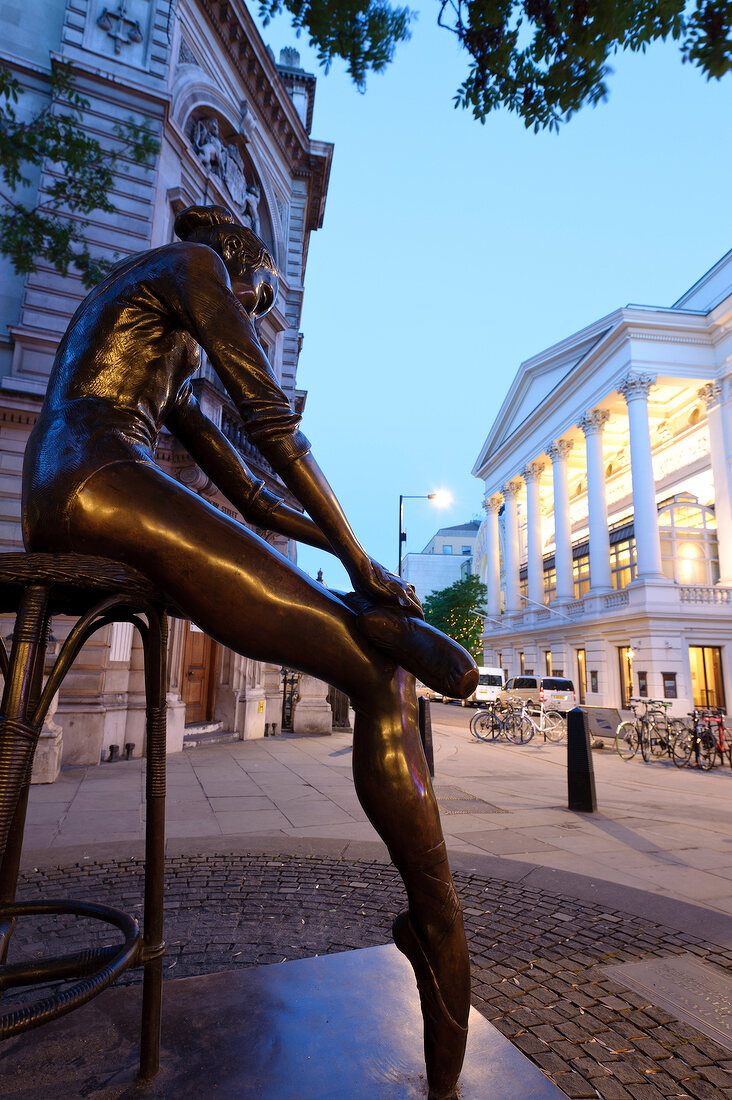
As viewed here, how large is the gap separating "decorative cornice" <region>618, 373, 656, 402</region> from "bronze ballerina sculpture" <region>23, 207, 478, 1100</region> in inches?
1342

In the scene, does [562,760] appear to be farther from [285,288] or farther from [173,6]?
[173,6]

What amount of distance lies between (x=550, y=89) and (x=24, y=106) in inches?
436

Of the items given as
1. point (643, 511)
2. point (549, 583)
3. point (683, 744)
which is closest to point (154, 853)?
point (683, 744)

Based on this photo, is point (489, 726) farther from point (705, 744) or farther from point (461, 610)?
point (461, 610)

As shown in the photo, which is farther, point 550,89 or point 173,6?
point 173,6

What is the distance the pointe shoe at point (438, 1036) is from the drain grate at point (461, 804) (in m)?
5.16

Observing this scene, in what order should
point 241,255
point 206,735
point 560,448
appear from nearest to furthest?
point 241,255, point 206,735, point 560,448

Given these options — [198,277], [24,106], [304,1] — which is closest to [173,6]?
[24,106]

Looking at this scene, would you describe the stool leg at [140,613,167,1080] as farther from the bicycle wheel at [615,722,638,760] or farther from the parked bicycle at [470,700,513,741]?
the parked bicycle at [470,700,513,741]

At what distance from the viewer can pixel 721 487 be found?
96.3 feet

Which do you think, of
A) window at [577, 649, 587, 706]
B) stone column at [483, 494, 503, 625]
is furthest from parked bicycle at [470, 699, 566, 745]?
stone column at [483, 494, 503, 625]

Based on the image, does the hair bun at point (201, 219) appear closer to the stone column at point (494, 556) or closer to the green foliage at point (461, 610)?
the green foliage at point (461, 610)

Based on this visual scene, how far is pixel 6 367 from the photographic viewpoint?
393 inches

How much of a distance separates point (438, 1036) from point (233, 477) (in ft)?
5.27
